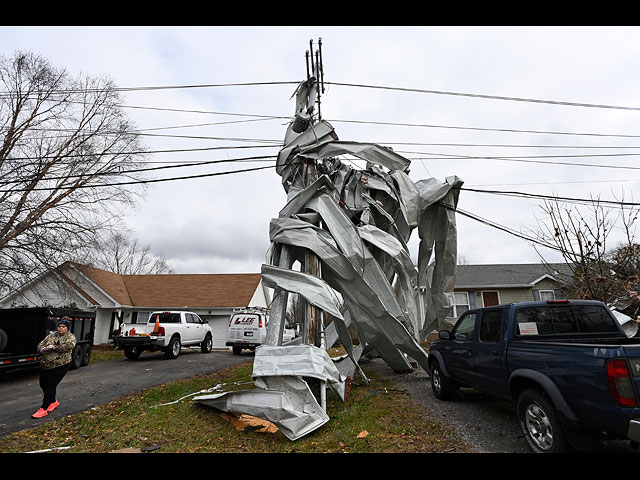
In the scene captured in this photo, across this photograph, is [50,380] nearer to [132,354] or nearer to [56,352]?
[56,352]

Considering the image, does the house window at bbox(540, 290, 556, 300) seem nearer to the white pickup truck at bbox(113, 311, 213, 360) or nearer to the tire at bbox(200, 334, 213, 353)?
the tire at bbox(200, 334, 213, 353)

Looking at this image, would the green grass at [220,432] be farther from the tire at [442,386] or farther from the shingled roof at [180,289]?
the shingled roof at [180,289]

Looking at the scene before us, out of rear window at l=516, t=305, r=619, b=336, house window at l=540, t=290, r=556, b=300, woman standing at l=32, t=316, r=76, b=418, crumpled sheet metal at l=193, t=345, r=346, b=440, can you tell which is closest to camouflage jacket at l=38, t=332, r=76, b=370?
woman standing at l=32, t=316, r=76, b=418

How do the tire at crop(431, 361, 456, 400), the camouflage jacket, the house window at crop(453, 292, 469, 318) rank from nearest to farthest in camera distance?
the tire at crop(431, 361, 456, 400) → the camouflage jacket → the house window at crop(453, 292, 469, 318)

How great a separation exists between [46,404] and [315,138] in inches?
307

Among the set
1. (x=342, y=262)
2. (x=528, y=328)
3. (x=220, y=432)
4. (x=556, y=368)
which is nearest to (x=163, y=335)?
(x=220, y=432)

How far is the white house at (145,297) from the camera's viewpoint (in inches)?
872

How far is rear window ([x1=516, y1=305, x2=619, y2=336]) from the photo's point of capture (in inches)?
183

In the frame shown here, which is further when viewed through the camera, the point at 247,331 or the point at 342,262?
the point at 247,331

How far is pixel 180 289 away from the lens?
25.7 meters

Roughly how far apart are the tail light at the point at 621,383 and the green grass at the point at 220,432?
1931mm

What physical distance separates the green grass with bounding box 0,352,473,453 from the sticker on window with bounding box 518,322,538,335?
5.53 feet

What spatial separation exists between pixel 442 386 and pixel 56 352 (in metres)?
7.57

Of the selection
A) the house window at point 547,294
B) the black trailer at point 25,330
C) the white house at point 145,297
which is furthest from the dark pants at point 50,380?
the house window at point 547,294
